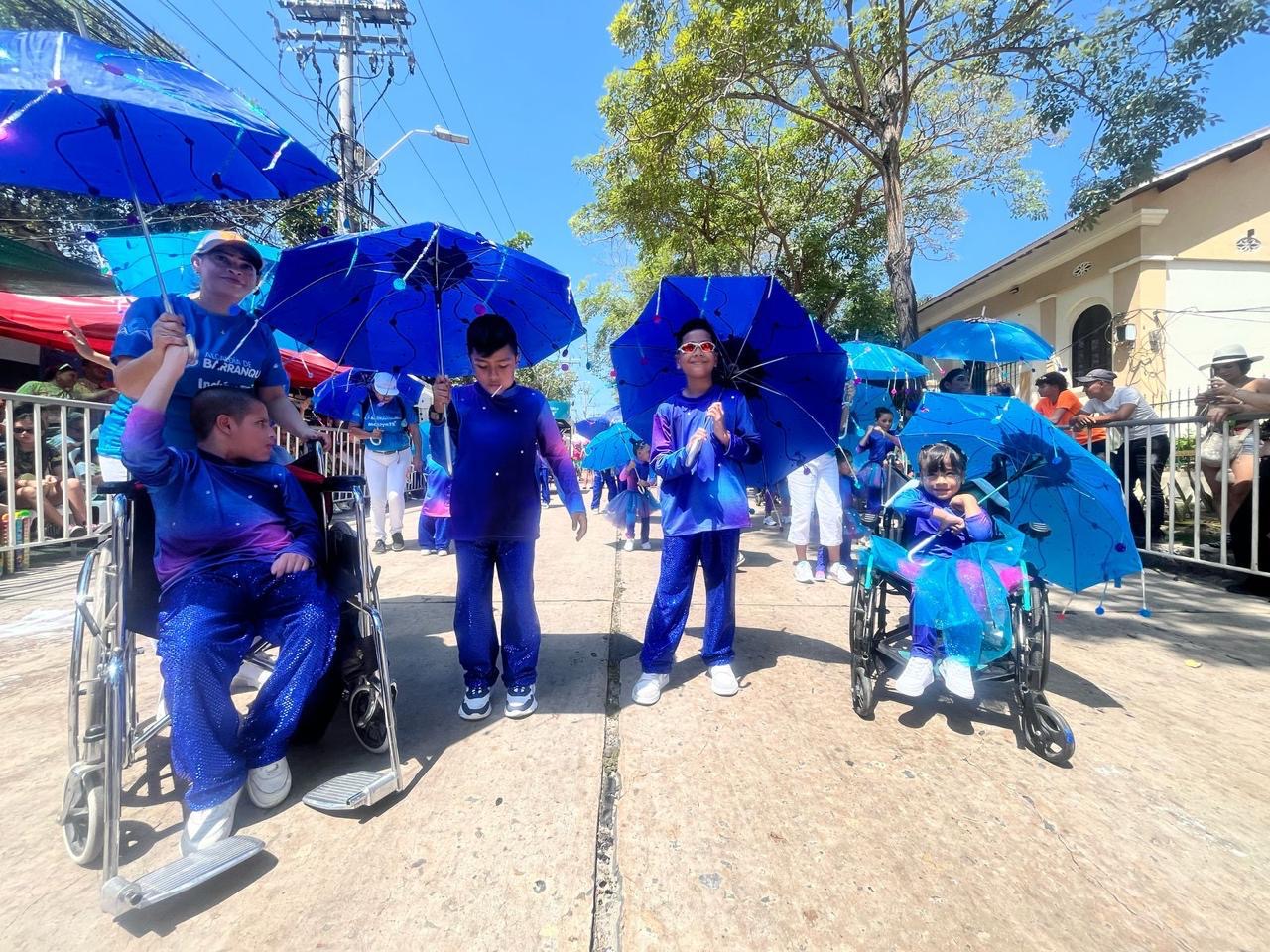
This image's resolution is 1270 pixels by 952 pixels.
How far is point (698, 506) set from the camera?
269cm

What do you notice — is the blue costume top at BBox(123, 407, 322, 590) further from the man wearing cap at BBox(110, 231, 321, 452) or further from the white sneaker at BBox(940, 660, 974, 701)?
the white sneaker at BBox(940, 660, 974, 701)

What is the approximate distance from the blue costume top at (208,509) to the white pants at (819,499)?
3.59 meters

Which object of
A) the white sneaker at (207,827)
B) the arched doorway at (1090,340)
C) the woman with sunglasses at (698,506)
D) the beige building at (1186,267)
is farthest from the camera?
the arched doorway at (1090,340)

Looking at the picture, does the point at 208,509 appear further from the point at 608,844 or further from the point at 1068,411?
the point at 1068,411

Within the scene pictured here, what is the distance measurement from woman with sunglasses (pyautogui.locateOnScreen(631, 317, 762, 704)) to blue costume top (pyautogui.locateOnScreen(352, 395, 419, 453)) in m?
3.36

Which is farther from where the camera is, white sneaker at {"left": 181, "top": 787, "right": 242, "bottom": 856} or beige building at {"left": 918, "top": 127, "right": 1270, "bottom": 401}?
beige building at {"left": 918, "top": 127, "right": 1270, "bottom": 401}

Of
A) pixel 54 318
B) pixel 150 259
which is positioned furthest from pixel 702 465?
pixel 54 318

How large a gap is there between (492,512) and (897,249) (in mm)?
7420

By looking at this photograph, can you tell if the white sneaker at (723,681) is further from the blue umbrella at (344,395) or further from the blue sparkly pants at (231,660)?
the blue umbrella at (344,395)

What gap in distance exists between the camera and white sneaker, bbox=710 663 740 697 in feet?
8.89


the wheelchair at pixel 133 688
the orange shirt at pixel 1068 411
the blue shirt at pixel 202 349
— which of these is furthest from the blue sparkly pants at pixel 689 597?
the orange shirt at pixel 1068 411

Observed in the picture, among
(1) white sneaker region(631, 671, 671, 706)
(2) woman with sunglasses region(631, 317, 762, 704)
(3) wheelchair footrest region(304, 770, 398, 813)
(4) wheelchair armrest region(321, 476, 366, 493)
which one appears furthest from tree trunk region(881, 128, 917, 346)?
(3) wheelchair footrest region(304, 770, 398, 813)

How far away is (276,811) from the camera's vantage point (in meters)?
1.91

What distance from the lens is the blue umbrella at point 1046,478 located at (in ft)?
8.02
